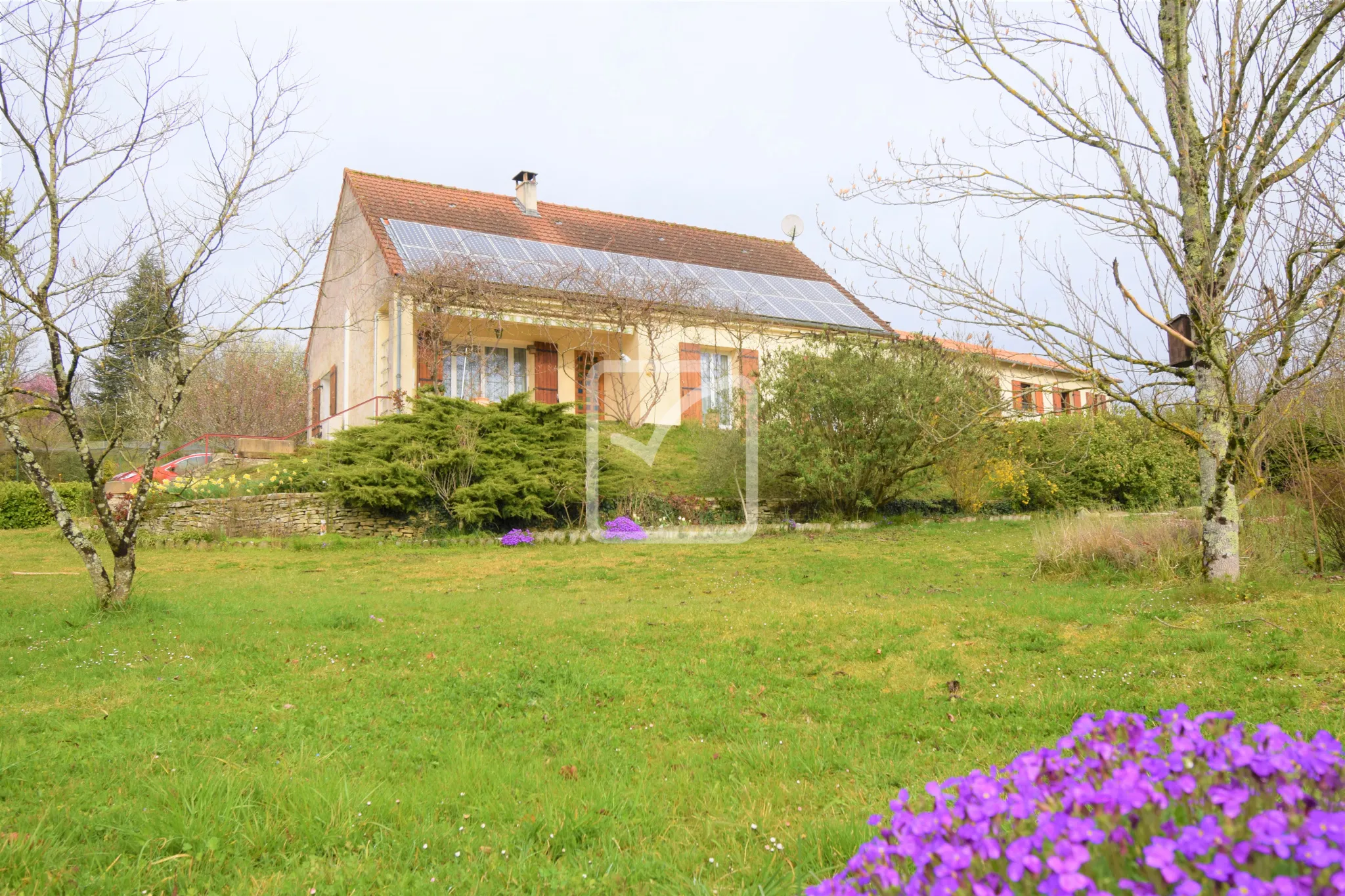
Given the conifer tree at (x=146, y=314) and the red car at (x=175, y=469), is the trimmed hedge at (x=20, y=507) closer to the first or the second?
the red car at (x=175, y=469)

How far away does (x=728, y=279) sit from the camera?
2461cm

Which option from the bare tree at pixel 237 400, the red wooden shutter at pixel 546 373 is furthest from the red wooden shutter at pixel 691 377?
the bare tree at pixel 237 400

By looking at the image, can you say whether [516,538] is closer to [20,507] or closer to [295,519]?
Result: [295,519]

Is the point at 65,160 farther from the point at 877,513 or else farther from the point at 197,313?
the point at 877,513

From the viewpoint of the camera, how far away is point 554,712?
5.04 meters

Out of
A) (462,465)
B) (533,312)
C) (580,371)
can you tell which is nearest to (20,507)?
(462,465)

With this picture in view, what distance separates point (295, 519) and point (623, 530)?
5.65 m

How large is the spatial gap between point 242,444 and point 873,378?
13.5 metres

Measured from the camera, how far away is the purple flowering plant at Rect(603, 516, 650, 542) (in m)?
14.8

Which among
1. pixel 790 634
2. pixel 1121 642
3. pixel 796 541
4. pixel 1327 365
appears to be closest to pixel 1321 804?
pixel 1121 642

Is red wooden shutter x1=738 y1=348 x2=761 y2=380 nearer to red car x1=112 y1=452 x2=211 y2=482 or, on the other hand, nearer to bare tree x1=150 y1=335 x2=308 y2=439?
red car x1=112 y1=452 x2=211 y2=482

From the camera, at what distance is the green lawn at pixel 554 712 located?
3.12m

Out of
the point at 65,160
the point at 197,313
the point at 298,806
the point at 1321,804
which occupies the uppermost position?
the point at 65,160

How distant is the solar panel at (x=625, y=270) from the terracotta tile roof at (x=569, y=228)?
1.61 ft
